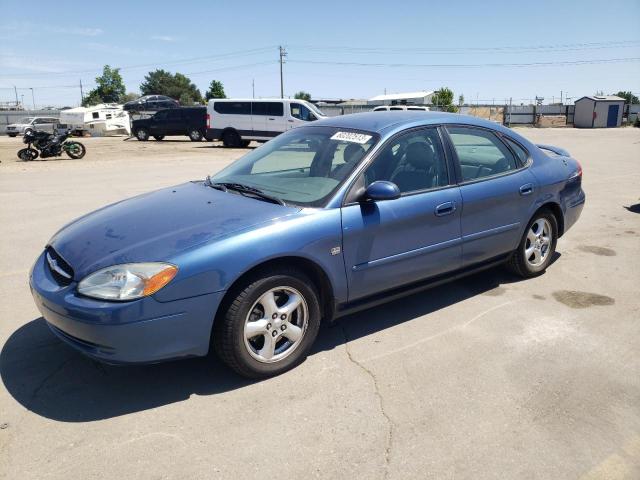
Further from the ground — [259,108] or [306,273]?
[259,108]

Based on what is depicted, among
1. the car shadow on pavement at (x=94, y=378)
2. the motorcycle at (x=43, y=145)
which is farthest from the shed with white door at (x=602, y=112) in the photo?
the car shadow on pavement at (x=94, y=378)

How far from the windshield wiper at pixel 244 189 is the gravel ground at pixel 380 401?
1100mm

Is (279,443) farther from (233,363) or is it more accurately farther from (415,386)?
(415,386)

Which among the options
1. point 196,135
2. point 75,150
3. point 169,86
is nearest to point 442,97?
point 196,135

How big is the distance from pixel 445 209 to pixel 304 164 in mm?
1148

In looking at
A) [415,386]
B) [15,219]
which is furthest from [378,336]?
[15,219]

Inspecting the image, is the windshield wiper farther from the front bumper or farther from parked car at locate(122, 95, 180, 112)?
parked car at locate(122, 95, 180, 112)

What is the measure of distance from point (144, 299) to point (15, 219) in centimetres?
611

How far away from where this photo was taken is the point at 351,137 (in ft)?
12.8

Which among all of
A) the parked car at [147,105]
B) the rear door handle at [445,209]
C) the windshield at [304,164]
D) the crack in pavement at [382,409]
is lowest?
the crack in pavement at [382,409]

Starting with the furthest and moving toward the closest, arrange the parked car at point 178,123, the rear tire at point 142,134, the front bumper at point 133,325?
the rear tire at point 142,134, the parked car at point 178,123, the front bumper at point 133,325

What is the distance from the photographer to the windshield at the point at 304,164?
3.58 m

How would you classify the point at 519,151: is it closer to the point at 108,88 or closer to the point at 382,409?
the point at 382,409

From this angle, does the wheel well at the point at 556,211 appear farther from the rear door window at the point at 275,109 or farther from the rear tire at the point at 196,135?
the rear tire at the point at 196,135
